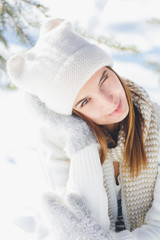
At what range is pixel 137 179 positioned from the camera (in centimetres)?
108

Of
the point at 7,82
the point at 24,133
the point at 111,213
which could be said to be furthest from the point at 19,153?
the point at 111,213

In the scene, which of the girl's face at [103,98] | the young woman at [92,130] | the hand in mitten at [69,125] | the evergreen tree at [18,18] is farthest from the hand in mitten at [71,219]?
the evergreen tree at [18,18]

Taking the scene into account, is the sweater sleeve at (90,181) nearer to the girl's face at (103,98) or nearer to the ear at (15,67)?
the girl's face at (103,98)

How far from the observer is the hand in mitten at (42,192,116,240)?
84cm

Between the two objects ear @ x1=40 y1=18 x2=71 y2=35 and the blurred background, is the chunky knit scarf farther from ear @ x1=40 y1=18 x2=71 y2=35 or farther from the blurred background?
ear @ x1=40 y1=18 x2=71 y2=35

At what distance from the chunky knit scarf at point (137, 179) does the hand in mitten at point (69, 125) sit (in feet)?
0.51

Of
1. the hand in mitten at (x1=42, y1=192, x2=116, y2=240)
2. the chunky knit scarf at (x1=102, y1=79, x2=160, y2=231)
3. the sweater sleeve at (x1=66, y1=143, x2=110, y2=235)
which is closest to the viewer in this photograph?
the hand in mitten at (x1=42, y1=192, x2=116, y2=240)

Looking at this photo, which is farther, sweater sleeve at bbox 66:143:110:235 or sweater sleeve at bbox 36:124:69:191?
sweater sleeve at bbox 36:124:69:191

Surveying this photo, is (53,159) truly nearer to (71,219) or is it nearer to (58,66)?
(71,219)

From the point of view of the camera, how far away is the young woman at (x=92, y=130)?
880 millimetres

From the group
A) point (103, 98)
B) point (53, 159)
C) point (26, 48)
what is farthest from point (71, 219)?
point (26, 48)

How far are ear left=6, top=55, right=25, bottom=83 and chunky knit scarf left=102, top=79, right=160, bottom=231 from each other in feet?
1.64

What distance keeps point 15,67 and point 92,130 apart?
0.41 m

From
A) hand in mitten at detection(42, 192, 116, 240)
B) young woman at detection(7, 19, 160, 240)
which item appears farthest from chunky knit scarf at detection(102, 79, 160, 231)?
hand in mitten at detection(42, 192, 116, 240)
